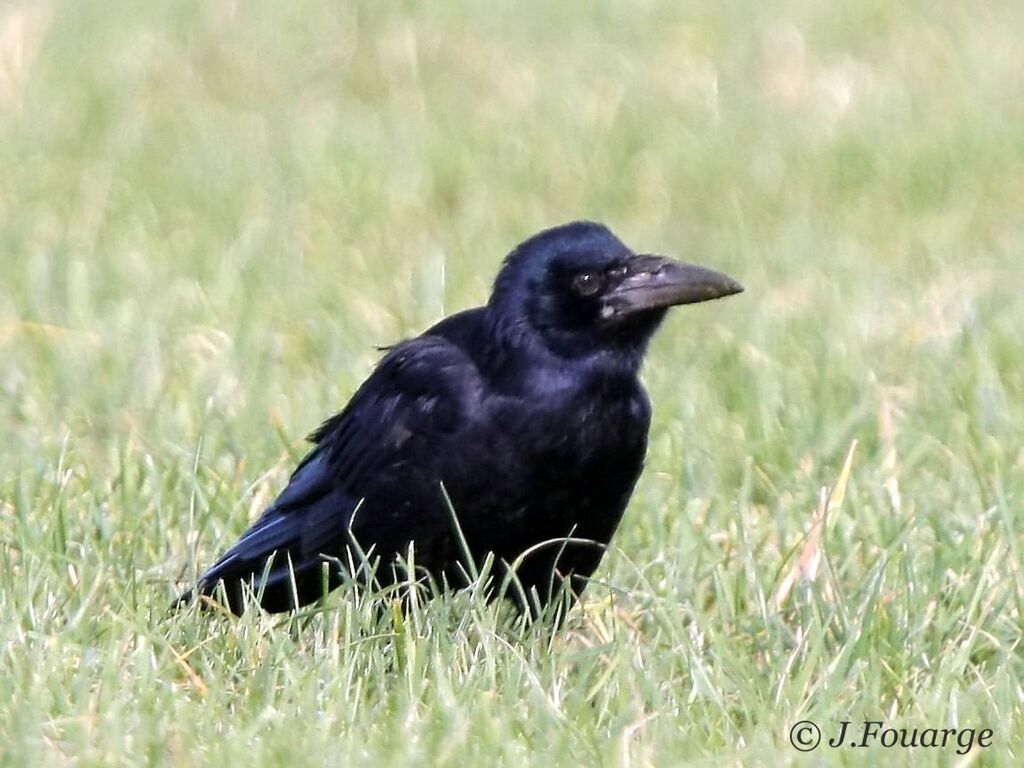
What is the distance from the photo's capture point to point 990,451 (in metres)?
4.81

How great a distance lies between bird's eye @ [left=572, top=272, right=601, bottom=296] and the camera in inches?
155

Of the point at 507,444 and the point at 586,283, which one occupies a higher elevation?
the point at 586,283

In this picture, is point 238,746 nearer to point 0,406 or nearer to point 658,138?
point 0,406

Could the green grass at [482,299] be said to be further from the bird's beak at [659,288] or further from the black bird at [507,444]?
the bird's beak at [659,288]

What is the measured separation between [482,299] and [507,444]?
2.45 metres

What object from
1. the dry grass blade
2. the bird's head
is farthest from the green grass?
the bird's head

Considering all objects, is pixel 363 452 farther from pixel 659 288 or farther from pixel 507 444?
pixel 659 288

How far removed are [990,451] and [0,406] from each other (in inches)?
93.2

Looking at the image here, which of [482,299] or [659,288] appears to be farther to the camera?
[482,299]

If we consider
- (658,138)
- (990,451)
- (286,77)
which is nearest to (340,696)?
(990,451)

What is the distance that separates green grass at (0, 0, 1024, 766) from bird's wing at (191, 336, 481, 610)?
157mm

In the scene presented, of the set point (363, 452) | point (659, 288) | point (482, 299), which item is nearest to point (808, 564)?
point (659, 288)

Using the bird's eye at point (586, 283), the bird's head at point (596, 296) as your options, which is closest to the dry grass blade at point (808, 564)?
the bird's head at point (596, 296)

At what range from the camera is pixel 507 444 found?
148 inches
